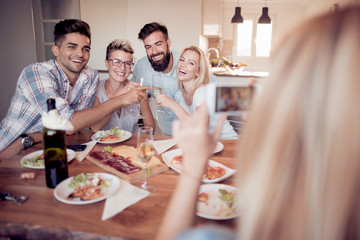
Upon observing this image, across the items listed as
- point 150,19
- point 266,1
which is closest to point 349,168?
point 150,19

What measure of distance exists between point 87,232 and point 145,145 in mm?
436

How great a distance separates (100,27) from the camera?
15.6ft

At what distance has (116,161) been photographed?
1.46m

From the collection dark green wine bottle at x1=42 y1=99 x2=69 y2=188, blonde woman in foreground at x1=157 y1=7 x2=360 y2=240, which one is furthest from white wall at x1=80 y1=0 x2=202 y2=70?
blonde woman in foreground at x1=157 y1=7 x2=360 y2=240

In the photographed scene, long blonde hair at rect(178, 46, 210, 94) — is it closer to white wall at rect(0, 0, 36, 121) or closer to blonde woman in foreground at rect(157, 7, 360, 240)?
blonde woman in foreground at rect(157, 7, 360, 240)

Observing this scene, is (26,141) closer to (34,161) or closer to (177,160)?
(34,161)

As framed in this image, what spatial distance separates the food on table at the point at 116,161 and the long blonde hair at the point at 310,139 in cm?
91

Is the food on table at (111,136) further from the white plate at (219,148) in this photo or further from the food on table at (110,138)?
the white plate at (219,148)

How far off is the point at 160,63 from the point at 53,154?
1946 millimetres

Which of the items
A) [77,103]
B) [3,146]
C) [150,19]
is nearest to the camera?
[3,146]

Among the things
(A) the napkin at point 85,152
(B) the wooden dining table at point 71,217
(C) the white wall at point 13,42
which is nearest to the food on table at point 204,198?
(B) the wooden dining table at point 71,217

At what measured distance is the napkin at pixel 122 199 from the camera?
1.01 meters

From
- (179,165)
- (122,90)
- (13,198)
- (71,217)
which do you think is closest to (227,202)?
(179,165)

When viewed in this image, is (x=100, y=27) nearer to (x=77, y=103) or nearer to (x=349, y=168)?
(x=77, y=103)
